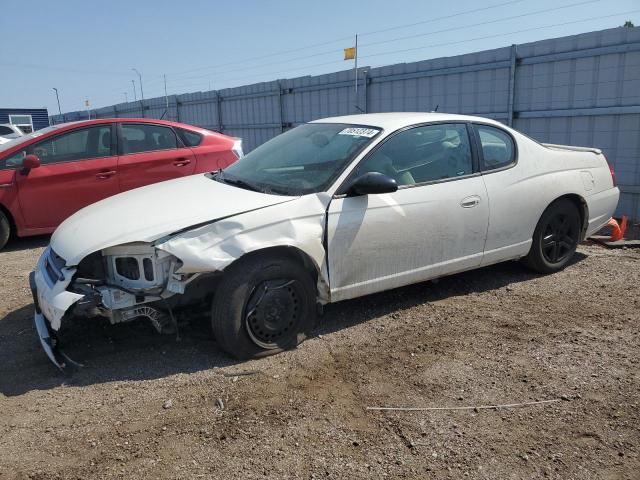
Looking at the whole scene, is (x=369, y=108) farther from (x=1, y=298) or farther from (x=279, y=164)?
(x=1, y=298)

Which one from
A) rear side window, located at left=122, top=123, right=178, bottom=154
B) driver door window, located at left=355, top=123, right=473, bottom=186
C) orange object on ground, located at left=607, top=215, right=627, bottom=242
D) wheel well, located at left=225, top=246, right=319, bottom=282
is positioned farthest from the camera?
rear side window, located at left=122, top=123, right=178, bottom=154

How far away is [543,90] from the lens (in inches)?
326

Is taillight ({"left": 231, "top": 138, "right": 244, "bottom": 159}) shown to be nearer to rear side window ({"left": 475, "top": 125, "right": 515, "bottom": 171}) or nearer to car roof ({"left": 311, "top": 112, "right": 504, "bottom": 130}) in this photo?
car roof ({"left": 311, "top": 112, "right": 504, "bottom": 130})

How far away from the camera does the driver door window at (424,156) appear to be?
4156 mm

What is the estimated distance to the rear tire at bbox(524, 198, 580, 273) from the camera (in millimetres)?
5176

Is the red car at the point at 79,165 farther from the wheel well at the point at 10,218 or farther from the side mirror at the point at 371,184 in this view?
the side mirror at the point at 371,184

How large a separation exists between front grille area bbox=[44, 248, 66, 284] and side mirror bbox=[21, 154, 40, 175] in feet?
10.2

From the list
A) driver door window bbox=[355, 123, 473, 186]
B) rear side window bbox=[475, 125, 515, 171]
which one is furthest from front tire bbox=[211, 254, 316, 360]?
rear side window bbox=[475, 125, 515, 171]

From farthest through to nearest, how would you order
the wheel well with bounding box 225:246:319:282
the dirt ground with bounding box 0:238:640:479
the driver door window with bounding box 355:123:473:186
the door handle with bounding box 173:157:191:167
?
the door handle with bounding box 173:157:191:167 < the driver door window with bounding box 355:123:473:186 < the wheel well with bounding box 225:246:319:282 < the dirt ground with bounding box 0:238:640:479

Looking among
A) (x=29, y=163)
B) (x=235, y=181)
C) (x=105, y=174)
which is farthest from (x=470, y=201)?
(x=29, y=163)

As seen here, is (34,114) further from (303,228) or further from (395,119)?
(303,228)

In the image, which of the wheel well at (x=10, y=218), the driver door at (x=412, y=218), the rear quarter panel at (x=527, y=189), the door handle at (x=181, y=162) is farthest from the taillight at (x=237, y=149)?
the rear quarter panel at (x=527, y=189)

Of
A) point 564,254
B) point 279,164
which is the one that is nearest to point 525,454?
point 279,164

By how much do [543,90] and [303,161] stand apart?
18.4 feet
